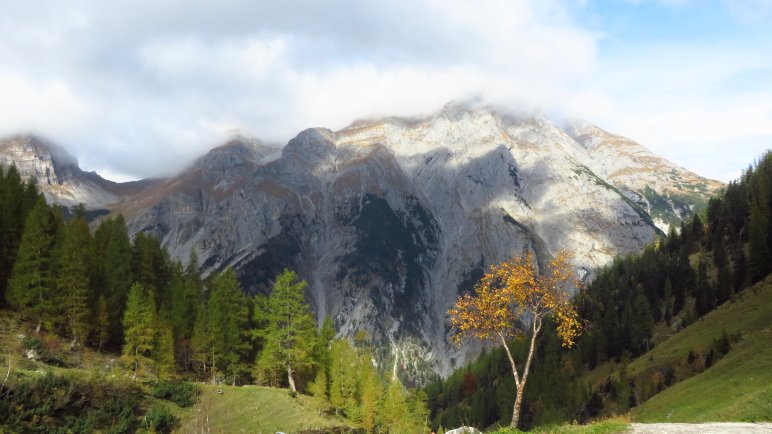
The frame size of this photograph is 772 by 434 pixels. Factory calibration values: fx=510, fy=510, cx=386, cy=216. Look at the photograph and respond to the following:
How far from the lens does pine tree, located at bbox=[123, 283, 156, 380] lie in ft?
215

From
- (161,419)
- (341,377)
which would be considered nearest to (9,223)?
(161,419)

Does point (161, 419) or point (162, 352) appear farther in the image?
point (162, 352)

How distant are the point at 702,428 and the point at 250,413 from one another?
4711 cm

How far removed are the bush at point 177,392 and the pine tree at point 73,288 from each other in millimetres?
16608

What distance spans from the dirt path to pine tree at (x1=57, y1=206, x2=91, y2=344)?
6468 cm

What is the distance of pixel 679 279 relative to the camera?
19300 centimetres

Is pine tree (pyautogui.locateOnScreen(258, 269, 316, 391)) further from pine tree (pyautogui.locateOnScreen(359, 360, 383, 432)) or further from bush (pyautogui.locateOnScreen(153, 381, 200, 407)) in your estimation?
bush (pyautogui.locateOnScreen(153, 381, 200, 407))

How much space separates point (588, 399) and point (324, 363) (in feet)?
342

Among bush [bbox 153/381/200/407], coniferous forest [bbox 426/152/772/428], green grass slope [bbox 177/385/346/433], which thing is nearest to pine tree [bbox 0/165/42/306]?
bush [bbox 153/381/200/407]

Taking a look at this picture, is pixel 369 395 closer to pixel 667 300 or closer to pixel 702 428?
pixel 702 428

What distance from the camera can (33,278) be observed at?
64000 mm

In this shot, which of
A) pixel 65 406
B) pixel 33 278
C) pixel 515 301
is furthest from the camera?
pixel 33 278

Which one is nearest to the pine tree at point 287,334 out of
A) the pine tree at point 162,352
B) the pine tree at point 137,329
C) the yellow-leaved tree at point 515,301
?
the pine tree at point 162,352

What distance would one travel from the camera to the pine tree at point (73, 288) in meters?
65.2
